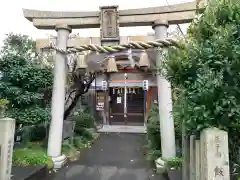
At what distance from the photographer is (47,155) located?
7.29m

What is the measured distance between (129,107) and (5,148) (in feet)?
43.7

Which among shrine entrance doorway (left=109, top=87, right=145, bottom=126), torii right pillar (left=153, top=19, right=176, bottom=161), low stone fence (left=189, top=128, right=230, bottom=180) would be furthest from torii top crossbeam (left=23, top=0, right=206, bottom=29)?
shrine entrance doorway (left=109, top=87, right=145, bottom=126)

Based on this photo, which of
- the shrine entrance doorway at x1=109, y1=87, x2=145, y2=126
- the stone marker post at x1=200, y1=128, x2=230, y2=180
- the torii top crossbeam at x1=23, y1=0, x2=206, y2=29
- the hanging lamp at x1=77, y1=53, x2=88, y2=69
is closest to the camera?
the stone marker post at x1=200, y1=128, x2=230, y2=180

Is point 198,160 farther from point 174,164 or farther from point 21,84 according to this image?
point 21,84

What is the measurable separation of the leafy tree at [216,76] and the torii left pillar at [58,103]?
14.4ft

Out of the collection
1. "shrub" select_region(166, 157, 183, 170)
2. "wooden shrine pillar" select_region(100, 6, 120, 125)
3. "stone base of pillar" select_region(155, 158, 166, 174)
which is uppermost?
"wooden shrine pillar" select_region(100, 6, 120, 125)

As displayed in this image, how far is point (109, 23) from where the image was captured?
722 centimetres

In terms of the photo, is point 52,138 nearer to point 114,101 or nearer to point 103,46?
point 103,46

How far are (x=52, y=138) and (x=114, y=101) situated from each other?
36.6ft

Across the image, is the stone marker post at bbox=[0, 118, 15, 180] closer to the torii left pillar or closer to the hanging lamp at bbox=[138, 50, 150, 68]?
the torii left pillar

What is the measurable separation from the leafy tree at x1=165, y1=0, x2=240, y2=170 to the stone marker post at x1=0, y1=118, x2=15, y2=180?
3.43 m

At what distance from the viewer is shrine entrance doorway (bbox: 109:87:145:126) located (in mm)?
17864

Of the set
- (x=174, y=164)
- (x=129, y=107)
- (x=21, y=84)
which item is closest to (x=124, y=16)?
(x=21, y=84)

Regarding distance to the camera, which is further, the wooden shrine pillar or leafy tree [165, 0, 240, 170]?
the wooden shrine pillar
